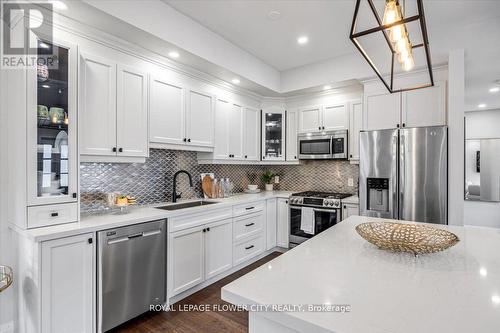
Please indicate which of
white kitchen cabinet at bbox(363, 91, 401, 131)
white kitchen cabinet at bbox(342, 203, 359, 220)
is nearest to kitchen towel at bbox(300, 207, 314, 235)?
white kitchen cabinet at bbox(342, 203, 359, 220)

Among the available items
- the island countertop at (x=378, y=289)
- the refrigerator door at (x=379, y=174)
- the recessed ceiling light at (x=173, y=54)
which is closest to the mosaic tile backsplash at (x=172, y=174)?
the refrigerator door at (x=379, y=174)

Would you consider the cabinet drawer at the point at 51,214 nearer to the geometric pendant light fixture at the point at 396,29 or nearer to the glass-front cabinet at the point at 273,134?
the geometric pendant light fixture at the point at 396,29

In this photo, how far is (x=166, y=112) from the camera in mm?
2893

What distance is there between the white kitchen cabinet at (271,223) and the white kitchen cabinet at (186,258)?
1310 millimetres

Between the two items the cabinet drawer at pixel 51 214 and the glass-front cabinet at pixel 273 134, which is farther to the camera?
the glass-front cabinet at pixel 273 134

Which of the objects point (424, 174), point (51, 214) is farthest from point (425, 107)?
point (51, 214)

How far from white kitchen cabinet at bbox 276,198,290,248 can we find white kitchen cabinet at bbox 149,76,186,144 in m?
1.82

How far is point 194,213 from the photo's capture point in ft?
9.00

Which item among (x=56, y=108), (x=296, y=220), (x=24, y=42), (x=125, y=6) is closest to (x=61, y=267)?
(x=56, y=108)

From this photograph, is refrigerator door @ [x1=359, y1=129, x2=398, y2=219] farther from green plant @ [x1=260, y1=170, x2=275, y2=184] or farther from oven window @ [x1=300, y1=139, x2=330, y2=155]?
green plant @ [x1=260, y1=170, x2=275, y2=184]

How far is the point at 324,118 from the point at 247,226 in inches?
79.5

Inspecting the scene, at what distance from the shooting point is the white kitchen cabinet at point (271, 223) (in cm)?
391

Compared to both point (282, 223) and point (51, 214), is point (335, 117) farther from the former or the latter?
point (51, 214)

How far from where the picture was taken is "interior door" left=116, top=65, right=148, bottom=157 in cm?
245
